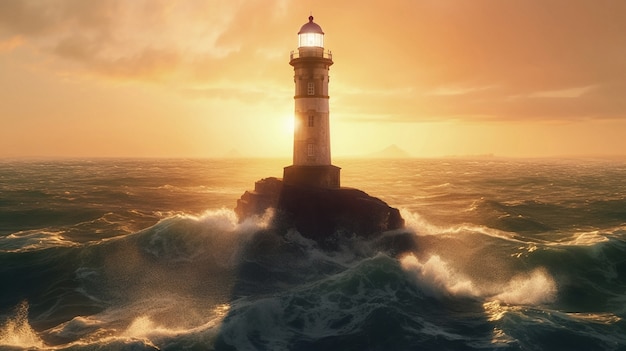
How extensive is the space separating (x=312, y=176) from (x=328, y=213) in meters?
3.25

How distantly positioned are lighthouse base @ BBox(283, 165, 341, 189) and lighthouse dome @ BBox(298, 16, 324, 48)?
297 inches

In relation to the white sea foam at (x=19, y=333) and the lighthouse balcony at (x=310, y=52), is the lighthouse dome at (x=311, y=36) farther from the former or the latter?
the white sea foam at (x=19, y=333)

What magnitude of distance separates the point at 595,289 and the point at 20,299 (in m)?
24.3

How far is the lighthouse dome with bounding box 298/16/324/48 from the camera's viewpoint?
1147 inches

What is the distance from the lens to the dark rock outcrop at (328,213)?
2703 centimetres

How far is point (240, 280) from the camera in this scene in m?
21.8

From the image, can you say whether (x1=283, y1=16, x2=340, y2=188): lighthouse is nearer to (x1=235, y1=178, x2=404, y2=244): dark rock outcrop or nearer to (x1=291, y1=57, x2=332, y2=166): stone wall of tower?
(x1=291, y1=57, x2=332, y2=166): stone wall of tower

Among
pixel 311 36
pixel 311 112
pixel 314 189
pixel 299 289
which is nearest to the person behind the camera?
pixel 299 289

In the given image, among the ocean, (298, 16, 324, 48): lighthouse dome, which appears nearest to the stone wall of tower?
(298, 16, 324, 48): lighthouse dome

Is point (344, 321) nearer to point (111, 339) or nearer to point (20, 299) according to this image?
point (111, 339)

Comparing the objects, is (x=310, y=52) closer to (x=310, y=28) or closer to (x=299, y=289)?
(x=310, y=28)

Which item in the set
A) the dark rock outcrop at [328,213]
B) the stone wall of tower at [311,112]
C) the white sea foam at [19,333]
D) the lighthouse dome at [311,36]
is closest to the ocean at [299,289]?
the white sea foam at [19,333]

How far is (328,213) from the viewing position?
1072 inches

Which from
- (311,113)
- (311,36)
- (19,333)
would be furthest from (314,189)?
(19,333)
